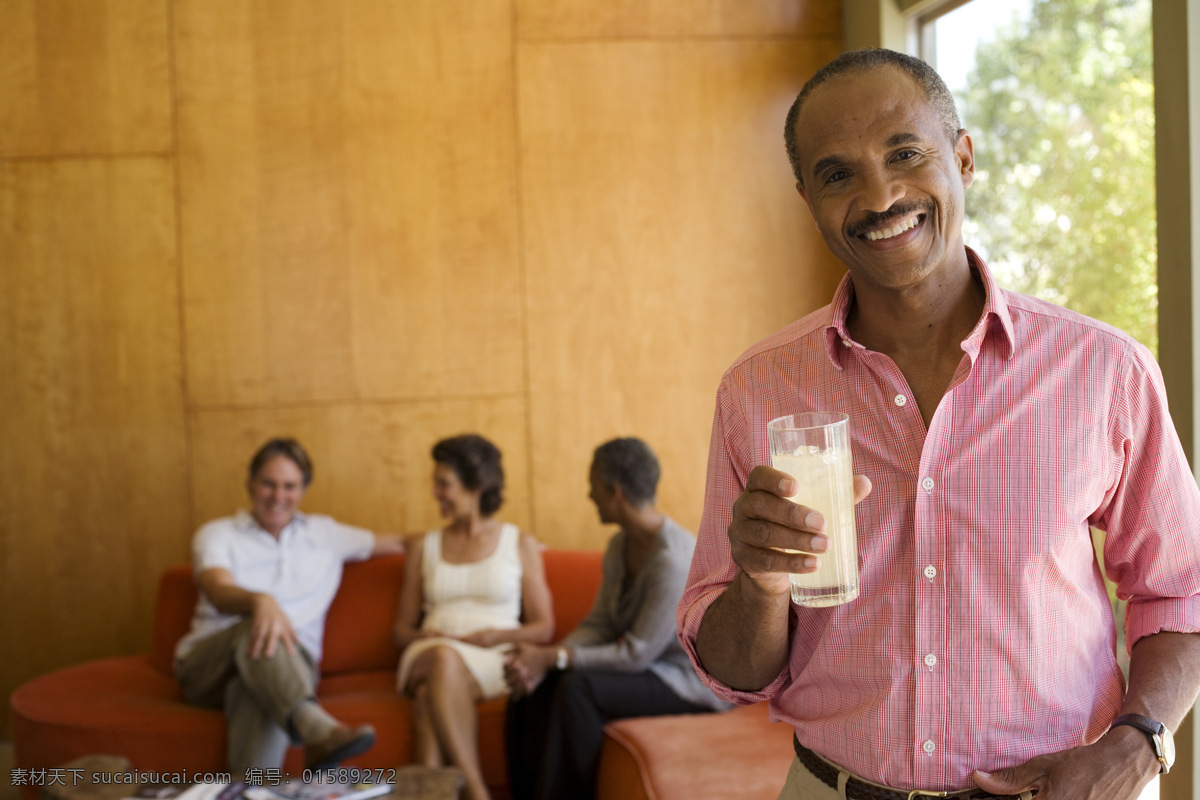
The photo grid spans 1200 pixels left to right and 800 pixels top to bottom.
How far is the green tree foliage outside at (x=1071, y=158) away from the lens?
267cm

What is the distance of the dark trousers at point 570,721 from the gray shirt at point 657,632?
4 cm

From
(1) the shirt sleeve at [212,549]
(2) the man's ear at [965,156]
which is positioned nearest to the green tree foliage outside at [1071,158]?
(2) the man's ear at [965,156]

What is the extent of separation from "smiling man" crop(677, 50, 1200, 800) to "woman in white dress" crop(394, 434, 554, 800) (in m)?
2.31

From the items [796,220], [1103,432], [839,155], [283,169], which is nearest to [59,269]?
[283,169]

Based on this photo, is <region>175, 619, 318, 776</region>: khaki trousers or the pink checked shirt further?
<region>175, 619, 318, 776</region>: khaki trousers

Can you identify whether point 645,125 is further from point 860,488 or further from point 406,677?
point 860,488

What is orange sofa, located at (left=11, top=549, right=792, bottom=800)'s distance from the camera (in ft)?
9.01

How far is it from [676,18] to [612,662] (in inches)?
106

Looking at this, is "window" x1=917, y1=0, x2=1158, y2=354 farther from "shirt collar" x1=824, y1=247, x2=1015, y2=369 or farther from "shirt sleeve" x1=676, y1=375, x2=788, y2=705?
"shirt sleeve" x1=676, y1=375, x2=788, y2=705

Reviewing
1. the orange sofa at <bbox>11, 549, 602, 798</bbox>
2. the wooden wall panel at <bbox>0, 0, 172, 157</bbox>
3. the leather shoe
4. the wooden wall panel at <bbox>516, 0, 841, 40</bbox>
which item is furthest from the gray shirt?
the wooden wall panel at <bbox>0, 0, 172, 157</bbox>

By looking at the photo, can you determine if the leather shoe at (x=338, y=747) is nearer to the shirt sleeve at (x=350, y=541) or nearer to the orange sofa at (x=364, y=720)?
the orange sofa at (x=364, y=720)

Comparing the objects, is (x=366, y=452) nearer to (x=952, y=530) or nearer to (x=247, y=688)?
(x=247, y=688)

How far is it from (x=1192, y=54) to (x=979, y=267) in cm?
143

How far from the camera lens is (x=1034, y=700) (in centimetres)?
115
